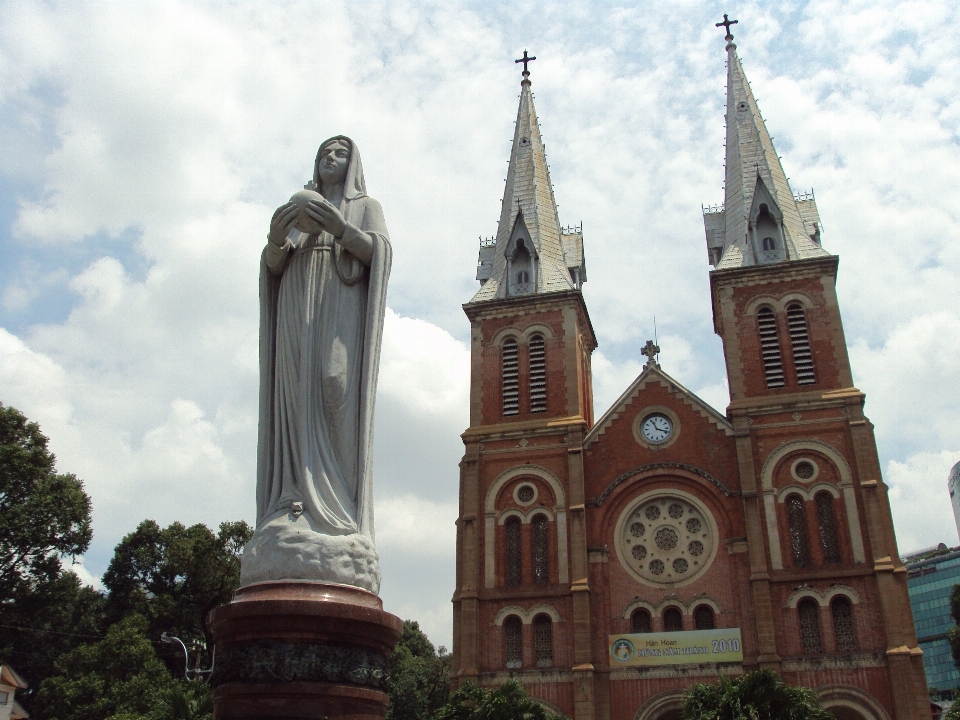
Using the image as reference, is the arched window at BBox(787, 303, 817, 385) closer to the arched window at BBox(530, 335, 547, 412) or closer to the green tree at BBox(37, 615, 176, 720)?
the arched window at BBox(530, 335, 547, 412)

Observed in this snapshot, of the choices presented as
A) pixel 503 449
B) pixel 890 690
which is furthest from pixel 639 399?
pixel 890 690

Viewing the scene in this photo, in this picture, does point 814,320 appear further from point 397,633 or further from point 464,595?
point 397,633

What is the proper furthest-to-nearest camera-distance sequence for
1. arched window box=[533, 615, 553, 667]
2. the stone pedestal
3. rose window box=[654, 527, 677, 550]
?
rose window box=[654, 527, 677, 550] → arched window box=[533, 615, 553, 667] → the stone pedestal

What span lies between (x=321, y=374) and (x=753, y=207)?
3027 cm

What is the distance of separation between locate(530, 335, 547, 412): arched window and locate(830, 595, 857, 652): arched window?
36.1 ft

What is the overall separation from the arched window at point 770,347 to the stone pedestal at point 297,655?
26923 mm

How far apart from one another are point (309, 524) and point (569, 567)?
2422cm

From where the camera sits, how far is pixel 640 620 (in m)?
A: 27.6

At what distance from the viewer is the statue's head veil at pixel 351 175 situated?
6246mm

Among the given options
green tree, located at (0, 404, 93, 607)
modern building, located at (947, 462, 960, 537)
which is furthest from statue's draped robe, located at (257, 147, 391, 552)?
modern building, located at (947, 462, 960, 537)

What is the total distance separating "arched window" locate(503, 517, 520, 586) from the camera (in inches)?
1137

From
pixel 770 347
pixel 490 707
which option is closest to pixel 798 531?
pixel 770 347

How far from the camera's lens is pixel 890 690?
965 inches

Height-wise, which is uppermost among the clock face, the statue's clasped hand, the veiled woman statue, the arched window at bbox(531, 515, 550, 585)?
the clock face
